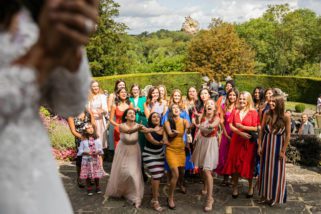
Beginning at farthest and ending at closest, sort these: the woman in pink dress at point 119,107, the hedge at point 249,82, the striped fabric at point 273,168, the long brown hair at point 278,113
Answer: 1. the hedge at point 249,82
2. the woman in pink dress at point 119,107
3. the striped fabric at point 273,168
4. the long brown hair at point 278,113

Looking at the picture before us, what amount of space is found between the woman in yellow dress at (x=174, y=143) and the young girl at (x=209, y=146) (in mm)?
298

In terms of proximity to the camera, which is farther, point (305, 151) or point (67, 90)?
point (305, 151)

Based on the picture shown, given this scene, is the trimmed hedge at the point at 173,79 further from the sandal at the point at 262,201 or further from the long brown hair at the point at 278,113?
the long brown hair at the point at 278,113

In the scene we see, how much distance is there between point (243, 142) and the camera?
5.83 meters

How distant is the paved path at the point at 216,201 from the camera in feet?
18.1

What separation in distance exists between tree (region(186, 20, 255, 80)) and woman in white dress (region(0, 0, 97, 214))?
24303 mm

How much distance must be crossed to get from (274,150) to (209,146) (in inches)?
35.4

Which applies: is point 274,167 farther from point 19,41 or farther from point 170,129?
point 19,41

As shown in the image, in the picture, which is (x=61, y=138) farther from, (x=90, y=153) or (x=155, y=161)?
(x=155, y=161)

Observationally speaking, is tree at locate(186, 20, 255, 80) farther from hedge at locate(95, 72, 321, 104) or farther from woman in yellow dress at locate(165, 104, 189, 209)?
woman in yellow dress at locate(165, 104, 189, 209)

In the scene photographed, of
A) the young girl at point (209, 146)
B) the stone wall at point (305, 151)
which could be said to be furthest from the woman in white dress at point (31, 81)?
the stone wall at point (305, 151)

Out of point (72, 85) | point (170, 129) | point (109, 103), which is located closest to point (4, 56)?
point (72, 85)

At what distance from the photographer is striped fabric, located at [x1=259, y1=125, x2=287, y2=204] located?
17.7ft

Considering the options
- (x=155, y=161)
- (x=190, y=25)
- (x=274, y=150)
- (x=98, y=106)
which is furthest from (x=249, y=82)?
(x=190, y=25)
